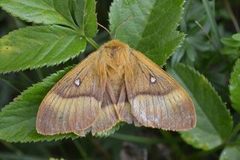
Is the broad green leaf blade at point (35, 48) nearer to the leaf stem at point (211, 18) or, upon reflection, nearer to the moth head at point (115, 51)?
the moth head at point (115, 51)

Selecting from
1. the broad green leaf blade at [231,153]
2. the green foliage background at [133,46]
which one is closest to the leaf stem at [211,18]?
the green foliage background at [133,46]

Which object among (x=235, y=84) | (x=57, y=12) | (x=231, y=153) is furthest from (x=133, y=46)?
(x=231, y=153)

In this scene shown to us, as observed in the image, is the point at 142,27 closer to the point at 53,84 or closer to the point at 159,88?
the point at 159,88

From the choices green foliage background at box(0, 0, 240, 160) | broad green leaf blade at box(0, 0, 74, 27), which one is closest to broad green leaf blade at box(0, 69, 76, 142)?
green foliage background at box(0, 0, 240, 160)

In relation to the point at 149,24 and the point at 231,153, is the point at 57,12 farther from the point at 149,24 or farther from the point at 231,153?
the point at 231,153

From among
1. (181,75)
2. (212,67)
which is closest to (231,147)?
(181,75)

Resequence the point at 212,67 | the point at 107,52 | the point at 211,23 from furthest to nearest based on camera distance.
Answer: the point at 212,67
the point at 211,23
the point at 107,52
